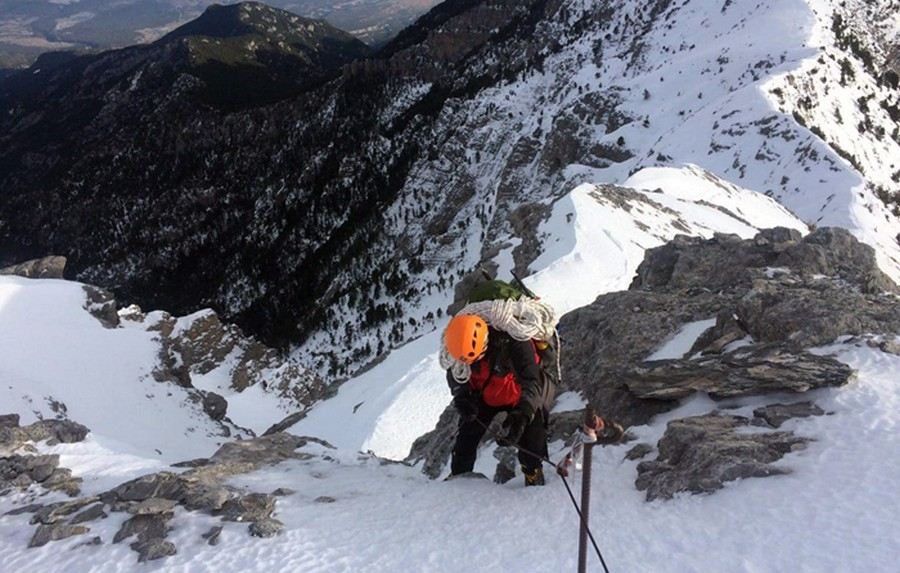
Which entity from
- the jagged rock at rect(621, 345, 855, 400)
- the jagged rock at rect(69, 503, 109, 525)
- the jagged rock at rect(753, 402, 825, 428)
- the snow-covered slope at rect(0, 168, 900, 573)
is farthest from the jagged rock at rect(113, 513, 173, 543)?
the jagged rock at rect(753, 402, 825, 428)

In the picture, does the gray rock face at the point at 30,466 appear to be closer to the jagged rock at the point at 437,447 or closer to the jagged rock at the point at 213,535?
the jagged rock at the point at 213,535

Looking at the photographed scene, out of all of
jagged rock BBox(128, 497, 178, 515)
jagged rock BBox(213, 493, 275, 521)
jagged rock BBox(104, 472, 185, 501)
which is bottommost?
jagged rock BBox(213, 493, 275, 521)

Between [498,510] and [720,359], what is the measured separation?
412cm

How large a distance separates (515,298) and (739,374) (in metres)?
3.62

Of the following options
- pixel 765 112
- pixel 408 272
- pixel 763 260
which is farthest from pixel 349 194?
pixel 763 260

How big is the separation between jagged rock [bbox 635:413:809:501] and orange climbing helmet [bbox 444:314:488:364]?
112 inches

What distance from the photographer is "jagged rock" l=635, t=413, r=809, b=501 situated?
6.62 meters

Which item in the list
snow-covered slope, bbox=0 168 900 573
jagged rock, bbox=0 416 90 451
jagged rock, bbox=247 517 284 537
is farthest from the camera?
jagged rock, bbox=0 416 90 451

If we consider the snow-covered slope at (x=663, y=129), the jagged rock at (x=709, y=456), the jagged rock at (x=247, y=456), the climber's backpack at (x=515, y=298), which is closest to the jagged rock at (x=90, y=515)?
the jagged rock at (x=247, y=456)

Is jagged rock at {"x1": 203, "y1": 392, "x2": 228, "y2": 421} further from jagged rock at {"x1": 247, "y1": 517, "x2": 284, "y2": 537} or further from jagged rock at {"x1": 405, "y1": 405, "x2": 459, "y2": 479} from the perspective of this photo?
jagged rock at {"x1": 247, "y1": 517, "x2": 284, "y2": 537}

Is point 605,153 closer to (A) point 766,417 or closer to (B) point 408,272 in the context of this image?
(B) point 408,272

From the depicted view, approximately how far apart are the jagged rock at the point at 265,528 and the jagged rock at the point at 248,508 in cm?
15

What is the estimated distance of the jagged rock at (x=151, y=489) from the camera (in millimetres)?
8438

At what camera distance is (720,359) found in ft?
28.8
